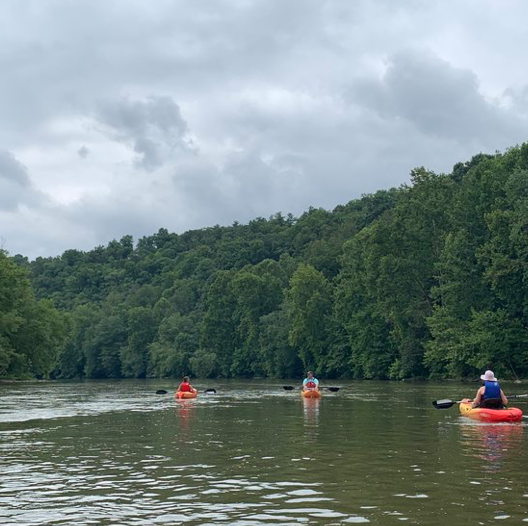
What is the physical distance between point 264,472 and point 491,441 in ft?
24.9

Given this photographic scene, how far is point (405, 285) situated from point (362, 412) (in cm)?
4947

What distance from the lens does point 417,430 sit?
23.9m

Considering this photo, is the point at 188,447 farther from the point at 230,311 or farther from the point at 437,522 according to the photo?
the point at 230,311

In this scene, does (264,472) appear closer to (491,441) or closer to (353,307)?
(491,441)

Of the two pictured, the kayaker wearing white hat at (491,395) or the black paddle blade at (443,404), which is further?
the black paddle blade at (443,404)

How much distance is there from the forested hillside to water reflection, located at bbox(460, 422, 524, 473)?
38.9 metres

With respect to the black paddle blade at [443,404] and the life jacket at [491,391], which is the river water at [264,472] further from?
the black paddle blade at [443,404]

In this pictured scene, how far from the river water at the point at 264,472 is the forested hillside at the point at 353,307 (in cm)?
4087

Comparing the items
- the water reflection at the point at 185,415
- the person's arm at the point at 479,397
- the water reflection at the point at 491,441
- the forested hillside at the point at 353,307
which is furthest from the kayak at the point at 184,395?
the forested hillside at the point at 353,307

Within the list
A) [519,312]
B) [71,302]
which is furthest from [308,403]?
[71,302]

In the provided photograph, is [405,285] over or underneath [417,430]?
over

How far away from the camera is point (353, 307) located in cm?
9494

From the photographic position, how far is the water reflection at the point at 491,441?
1716 cm

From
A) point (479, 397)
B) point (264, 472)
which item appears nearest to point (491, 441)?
point (479, 397)
